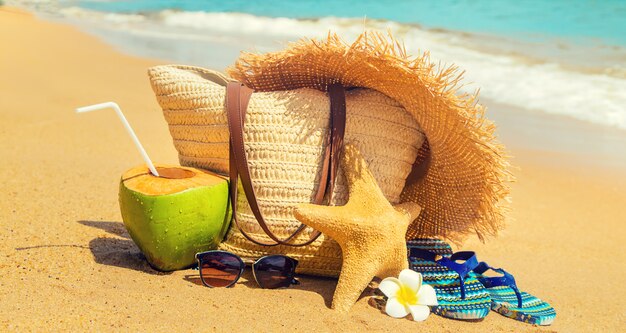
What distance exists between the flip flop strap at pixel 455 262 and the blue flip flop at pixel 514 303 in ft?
0.32

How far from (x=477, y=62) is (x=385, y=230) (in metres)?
7.60

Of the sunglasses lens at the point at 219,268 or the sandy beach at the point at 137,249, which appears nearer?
the sandy beach at the point at 137,249

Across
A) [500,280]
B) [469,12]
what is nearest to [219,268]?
[500,280]

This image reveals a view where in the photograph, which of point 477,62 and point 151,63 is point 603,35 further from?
point 151,63

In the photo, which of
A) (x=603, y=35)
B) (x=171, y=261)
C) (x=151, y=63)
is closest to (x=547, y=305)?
(x=171, y=261)

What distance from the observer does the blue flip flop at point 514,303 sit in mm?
2736

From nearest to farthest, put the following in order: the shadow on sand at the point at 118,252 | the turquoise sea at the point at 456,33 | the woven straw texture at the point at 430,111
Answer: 1. the woven straw texture at the point at 430,111
2. the shadow on sand at the point at 118,252
3. the turquoise sea at the point at 456,33

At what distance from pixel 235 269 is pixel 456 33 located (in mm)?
10780

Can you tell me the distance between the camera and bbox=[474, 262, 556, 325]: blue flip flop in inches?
108

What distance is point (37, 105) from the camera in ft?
19.3

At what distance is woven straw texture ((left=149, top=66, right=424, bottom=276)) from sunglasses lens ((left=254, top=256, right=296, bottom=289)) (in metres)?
0.08

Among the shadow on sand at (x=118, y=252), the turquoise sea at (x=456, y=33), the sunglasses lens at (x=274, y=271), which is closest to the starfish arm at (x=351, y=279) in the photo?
the sunglasses lens at (x=274, y=271)

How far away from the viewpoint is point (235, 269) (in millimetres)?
2711

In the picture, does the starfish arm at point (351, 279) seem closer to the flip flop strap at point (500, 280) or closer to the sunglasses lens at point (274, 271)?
the sunglasses lens at point (274, 271)
